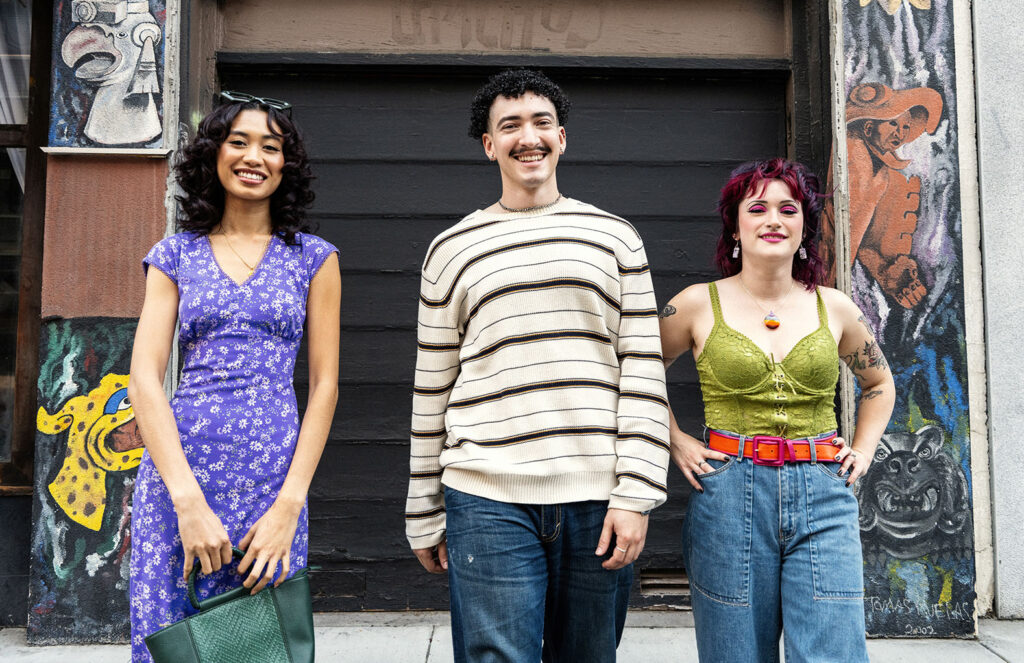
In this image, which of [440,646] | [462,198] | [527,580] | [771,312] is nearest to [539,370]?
[527,580]

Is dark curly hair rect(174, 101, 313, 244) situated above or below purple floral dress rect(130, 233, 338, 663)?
above

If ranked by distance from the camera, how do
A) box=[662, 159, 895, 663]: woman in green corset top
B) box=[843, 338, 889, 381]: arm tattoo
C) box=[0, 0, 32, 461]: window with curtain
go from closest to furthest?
box=[662, 159, 895, 663]: woman in green corset top
box=[843, 338, 889, 381]: arm tattoo
box=[0, 0, 32, 461]: window with curtain

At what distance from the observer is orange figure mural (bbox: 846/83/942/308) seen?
3533 millimetres

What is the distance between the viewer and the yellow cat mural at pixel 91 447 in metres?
3.46

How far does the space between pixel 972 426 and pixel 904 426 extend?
37cm

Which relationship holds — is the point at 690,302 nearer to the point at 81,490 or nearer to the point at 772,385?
the point at 772,385

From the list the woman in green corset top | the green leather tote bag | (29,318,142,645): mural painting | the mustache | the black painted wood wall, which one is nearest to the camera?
the green leather tote bag

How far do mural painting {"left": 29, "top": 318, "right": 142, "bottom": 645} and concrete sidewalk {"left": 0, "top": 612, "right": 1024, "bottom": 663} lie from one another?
0.11 metres

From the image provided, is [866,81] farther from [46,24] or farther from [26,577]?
[26,577]

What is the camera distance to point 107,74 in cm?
355

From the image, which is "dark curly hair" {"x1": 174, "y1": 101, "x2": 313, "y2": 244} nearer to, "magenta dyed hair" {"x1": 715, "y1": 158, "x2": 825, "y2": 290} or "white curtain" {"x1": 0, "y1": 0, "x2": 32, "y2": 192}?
"magenta dyed hair" {"x1": 715, "y1": 158, "x2": 825, "y2": 290}

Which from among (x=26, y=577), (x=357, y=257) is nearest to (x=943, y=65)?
(x=357, y=257)

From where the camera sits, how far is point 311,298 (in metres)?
2.16

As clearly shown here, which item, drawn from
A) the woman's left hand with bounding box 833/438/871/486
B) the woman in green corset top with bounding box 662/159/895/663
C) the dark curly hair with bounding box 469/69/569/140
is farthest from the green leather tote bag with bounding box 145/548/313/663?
the woman's left hand with bounding box 833/438/871/486
